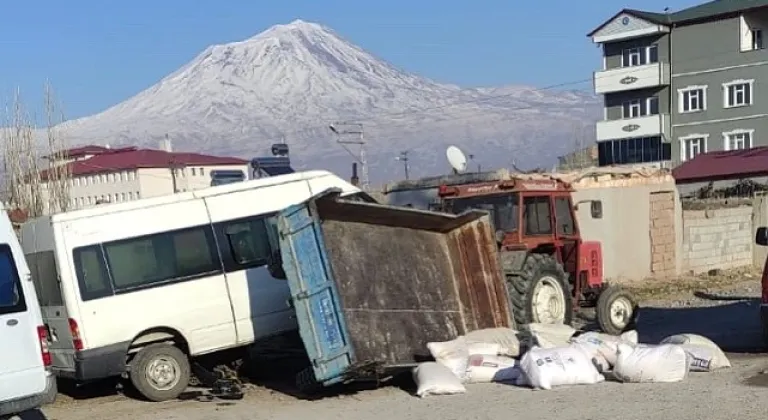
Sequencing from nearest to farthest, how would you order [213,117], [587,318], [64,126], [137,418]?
[137,418]
[587,318]
[64,126]
[213,117]

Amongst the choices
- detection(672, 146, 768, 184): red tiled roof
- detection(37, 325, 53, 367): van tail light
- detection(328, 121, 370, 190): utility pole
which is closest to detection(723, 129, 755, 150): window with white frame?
detection(672, 146, 768, 184): red tiled roof

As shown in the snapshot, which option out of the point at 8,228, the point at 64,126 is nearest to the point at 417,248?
the point at 8,228

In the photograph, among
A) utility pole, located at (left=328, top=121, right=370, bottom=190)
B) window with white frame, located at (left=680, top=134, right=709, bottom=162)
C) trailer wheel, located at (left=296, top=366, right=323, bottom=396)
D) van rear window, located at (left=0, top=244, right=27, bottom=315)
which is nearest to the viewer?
van rear window, located at (left=0, top=244, right=27, bottom=315)

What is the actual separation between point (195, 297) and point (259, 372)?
1827mm

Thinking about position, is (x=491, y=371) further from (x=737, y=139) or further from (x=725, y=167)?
(x=737, y=139)

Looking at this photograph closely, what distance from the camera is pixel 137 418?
11.2 metres

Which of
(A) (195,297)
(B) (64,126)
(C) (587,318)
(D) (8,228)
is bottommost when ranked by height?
(C) (587,318)

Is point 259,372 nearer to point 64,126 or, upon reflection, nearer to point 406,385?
point 406,385

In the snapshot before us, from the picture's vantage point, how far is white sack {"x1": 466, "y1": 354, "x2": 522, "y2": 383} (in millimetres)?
11641

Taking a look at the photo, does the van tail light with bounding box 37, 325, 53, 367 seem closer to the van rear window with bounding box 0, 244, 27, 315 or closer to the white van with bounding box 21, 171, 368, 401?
the van rear window with bounding box 0, 244, 27, 315

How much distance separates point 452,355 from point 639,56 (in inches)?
2239

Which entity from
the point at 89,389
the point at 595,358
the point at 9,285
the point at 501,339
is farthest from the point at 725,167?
the point at 9,285

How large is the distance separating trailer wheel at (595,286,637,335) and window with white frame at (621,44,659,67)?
2041 inches

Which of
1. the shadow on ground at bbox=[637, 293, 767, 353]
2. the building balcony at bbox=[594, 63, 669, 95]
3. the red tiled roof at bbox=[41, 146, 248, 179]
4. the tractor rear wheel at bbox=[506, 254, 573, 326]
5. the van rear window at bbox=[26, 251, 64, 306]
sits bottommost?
the shadow on ground at bbox=[637, 293, 767, 353]
